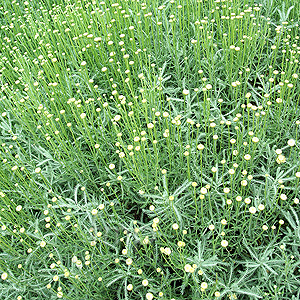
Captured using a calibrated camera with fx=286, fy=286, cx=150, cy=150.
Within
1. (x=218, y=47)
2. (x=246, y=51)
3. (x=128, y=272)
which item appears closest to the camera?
(x=128, y=272)

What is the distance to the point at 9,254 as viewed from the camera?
8.12 feet

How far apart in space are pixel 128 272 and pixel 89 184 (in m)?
1.02

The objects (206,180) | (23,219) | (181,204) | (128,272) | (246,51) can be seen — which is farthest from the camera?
(246,51)

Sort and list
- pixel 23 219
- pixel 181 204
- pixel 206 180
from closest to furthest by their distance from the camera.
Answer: pixel 181 204, pixel 206 180, pixel 23 219

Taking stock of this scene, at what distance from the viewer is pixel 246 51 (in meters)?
3.16

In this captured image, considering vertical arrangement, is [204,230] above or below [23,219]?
below

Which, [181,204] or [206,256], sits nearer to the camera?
[206,256]

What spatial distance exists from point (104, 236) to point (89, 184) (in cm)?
63

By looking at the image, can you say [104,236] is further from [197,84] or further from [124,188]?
[197,84]

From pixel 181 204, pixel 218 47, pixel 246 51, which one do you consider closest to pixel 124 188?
pixel 181 204

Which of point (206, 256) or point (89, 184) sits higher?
point (89, 184)

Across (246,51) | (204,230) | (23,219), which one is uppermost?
(246,51)

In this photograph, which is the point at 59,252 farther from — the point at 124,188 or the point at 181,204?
the point at 181,204

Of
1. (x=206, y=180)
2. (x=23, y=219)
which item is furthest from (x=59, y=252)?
(x=206, y=180)
